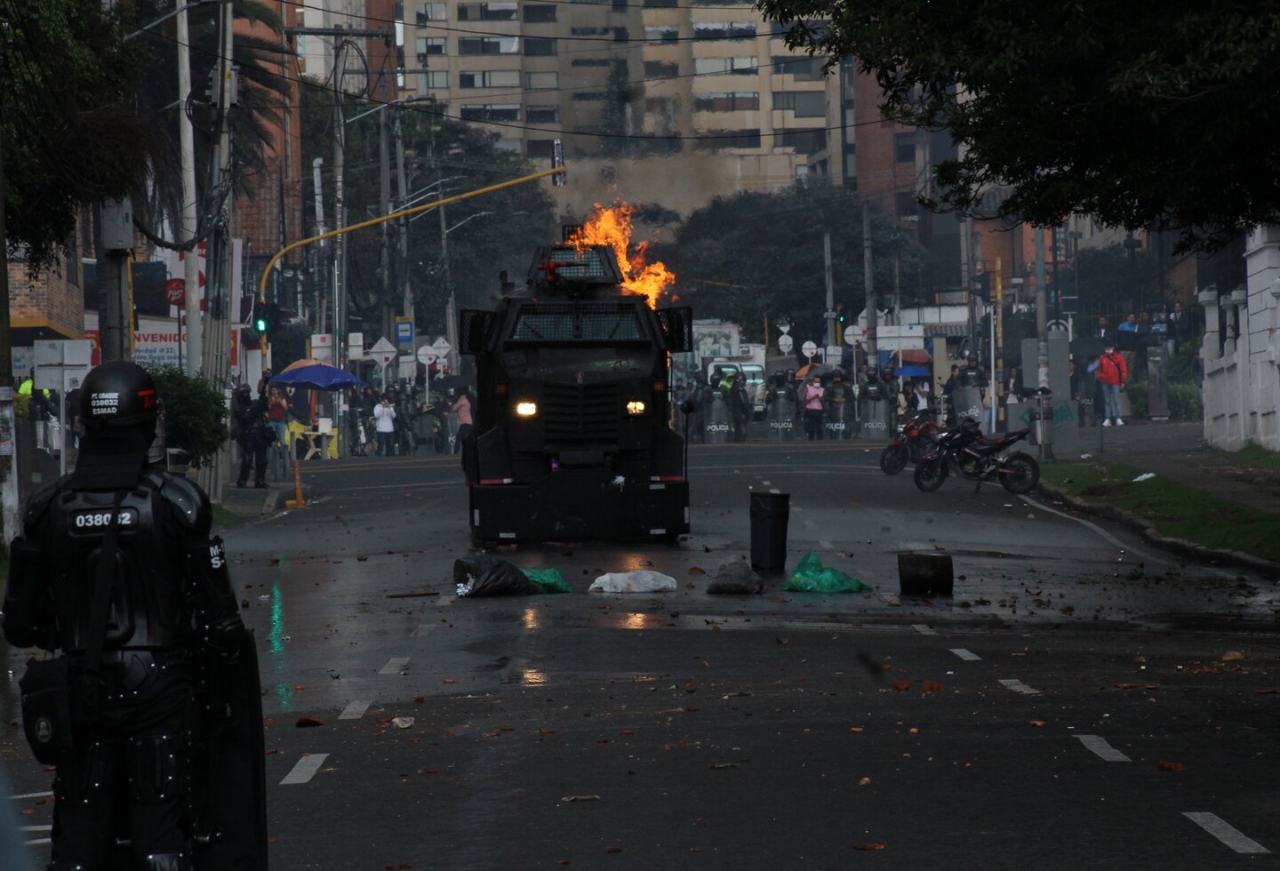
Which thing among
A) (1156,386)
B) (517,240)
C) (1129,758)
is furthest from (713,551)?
(517,240)

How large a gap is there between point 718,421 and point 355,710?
1719 inches

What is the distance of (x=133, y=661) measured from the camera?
5.50m

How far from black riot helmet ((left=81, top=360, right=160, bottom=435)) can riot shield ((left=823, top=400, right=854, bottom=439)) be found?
48.3 m

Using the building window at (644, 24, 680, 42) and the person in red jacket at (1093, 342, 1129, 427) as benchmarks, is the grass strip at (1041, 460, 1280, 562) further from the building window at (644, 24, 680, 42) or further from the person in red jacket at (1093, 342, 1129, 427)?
the building window at (644, 24, 680, 42)

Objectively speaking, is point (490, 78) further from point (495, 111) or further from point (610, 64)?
point (610, 64)

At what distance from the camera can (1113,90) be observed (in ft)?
44.6

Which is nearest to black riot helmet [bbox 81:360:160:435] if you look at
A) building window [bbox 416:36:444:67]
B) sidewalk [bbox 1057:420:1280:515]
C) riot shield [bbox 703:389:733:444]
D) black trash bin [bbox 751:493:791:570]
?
black trash bin [bbox 751:493:791:570]

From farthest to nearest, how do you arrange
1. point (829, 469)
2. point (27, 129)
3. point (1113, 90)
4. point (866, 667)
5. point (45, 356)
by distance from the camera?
1. point (829, 469)
2. point (45, 356)
3. point (27, 129)
4. point (1113, 90)
5. point (866, 667)

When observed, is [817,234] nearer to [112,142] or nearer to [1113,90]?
[112,142]

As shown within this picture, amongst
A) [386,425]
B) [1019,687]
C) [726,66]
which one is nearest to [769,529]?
[1019,687]

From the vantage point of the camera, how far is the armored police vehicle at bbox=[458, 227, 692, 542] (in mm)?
A: 22016

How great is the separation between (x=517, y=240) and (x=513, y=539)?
220 ft

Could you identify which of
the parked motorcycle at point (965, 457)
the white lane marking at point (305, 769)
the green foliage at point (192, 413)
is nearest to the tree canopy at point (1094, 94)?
the white lane marking at point (305, 769)

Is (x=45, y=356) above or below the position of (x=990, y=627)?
above
